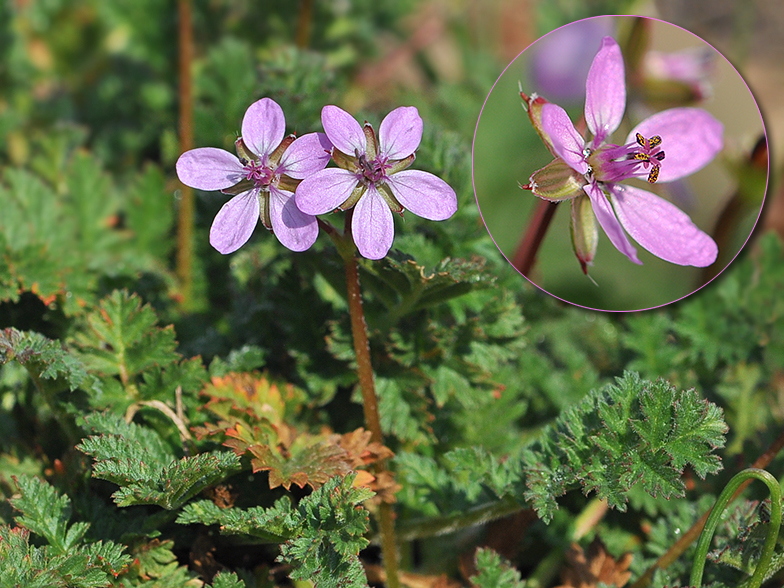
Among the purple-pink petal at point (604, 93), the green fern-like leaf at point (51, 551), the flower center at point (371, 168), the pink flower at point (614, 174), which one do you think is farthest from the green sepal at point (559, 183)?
the green fern-like leaf at point (51, 551)

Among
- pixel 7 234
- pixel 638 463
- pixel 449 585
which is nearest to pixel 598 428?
pixel 638 463

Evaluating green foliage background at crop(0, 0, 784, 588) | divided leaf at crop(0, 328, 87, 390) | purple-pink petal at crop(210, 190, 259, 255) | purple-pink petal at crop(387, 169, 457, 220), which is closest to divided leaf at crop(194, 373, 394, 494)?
Answer: green foliage background at crop(0, 0, 784, 588)

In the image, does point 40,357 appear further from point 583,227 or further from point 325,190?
point 583,227

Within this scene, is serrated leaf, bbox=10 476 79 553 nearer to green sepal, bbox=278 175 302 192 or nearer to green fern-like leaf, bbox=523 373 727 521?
green sepal, bbox=278 175 302 192

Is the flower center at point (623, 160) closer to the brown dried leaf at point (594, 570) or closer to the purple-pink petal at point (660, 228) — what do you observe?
the purple-pink petal at point (660, 228)

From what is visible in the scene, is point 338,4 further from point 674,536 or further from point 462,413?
point 674,536

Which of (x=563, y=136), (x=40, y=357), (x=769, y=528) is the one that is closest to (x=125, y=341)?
(x=40, y=357)
